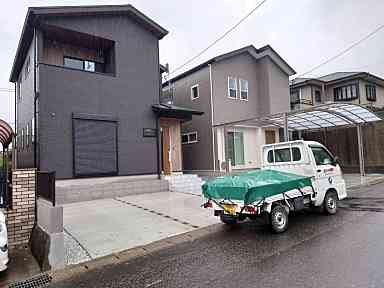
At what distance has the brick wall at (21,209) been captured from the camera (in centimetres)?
530

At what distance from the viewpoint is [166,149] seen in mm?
13461

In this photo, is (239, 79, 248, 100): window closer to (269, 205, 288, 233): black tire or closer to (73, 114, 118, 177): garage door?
(73, 114, 118, 177): garage door

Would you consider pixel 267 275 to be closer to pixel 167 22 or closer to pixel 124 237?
pixel 124 237

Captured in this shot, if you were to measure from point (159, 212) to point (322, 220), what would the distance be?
4212mm

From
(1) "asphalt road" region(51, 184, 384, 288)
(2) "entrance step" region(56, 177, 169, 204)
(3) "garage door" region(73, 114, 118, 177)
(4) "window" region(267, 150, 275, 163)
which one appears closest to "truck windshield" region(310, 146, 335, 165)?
(4) "window" region(267, 150, 275, 163)

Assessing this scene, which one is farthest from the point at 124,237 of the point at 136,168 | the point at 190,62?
the point at 190,62

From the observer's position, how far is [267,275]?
3.60m

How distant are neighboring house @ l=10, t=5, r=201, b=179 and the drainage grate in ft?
20.7

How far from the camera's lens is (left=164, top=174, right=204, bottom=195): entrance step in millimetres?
11820

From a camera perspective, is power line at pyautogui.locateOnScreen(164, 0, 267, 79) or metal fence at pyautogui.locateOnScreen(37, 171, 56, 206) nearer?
metal fence at pyautogui.locateOnScreen(37, 171, 56, 206)

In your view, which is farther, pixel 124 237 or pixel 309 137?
pixel 309 137

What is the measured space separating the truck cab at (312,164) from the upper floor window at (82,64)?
877 cm

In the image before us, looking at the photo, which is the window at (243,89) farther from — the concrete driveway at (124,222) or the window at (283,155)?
the window at (283,155)

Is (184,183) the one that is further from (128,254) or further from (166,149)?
(128,254)
